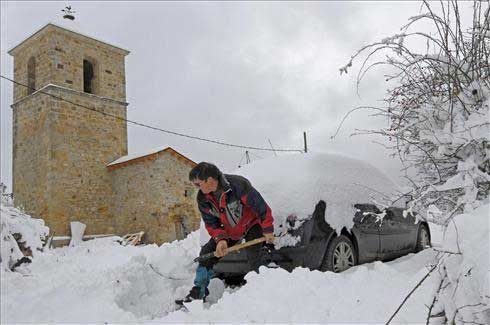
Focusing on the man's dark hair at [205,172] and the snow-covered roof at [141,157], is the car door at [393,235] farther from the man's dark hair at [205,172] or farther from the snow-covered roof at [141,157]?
the snow-covered roof at [141,157]

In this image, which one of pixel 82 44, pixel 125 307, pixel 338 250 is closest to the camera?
pixel 338 250

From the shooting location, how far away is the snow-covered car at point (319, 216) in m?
4.34

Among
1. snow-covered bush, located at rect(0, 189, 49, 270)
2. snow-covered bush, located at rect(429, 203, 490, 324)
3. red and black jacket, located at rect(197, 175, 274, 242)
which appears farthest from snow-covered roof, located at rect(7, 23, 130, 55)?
snow-covered bush, located at rect(429, 203, 490, 324)

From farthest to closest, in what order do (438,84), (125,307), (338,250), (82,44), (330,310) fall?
(82,44) → (125,307) → (338,250) → (330,310) → (438,84)

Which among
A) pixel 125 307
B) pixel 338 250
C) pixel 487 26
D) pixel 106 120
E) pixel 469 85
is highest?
pixel 106 120

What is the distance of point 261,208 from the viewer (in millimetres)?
4254

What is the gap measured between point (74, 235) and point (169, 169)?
14.1ft

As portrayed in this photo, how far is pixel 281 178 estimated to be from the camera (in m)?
4.77

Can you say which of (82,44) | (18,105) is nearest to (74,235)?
(18,105)

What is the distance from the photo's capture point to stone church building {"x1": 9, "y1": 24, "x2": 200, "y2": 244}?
16.6 meters

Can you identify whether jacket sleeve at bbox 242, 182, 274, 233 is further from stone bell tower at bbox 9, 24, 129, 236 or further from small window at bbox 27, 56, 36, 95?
small window at bbox 27, 56, 36, 95

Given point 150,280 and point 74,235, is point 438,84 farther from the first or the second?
point 74,235

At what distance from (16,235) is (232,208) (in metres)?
3.42

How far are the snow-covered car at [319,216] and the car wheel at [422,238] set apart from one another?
88 cm
